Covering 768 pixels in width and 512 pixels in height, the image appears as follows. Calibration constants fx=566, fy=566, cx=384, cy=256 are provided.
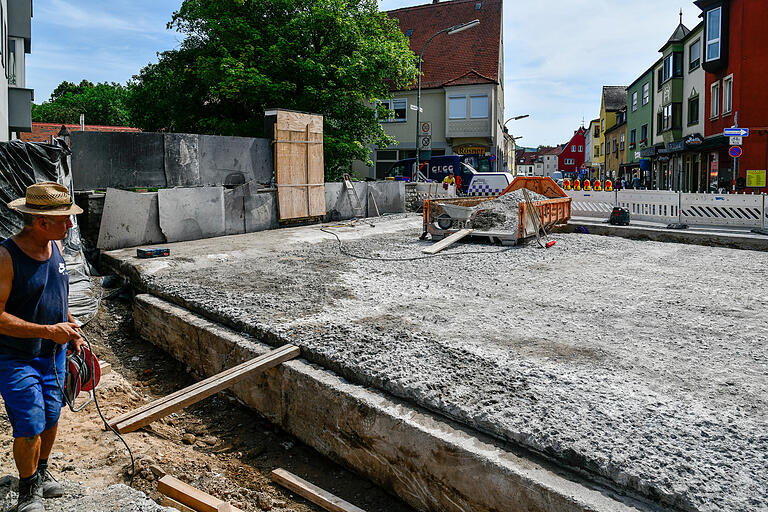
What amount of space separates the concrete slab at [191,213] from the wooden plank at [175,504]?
8.33m

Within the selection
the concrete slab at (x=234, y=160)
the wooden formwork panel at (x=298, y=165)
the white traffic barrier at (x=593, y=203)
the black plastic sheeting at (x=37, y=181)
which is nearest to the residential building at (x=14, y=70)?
the concrete slab at (x=234, y=160)

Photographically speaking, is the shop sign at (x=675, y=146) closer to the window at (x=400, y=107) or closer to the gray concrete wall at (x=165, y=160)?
the window at (x=400, y=107)

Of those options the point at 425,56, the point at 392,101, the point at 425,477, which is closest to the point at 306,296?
the point at 425,477

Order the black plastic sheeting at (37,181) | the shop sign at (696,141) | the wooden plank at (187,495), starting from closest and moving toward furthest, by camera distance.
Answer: the wooden plank at (187,495) → the black plastic sheeting at (37,181) → the shop sign at (696,141)

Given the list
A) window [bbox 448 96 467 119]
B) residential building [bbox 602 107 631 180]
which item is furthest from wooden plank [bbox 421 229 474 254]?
residential building [bbox 602 107 631 180]

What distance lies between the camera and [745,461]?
3.07 m

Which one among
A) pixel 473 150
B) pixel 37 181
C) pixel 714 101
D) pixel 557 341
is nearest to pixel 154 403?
pixel 557 341

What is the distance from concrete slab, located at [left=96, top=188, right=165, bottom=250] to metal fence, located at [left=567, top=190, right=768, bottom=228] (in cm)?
1400

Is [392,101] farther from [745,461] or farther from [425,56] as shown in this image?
[745,461]

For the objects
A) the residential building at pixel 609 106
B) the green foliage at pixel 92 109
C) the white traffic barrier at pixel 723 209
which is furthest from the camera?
the residential building at pixel 609 106

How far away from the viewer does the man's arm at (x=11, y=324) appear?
9.87 feet

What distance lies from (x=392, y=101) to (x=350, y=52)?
1671 cm

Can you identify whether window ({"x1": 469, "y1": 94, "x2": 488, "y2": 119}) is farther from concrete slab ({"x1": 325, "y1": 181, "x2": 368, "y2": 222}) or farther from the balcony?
the balcony

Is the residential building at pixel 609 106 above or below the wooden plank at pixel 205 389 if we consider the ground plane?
above
